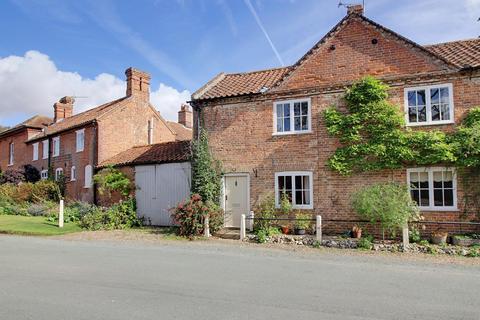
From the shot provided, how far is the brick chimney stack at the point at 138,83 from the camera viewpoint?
99.2ft

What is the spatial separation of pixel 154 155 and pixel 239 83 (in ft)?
22.5

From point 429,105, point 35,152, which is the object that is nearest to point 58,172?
point 35,152

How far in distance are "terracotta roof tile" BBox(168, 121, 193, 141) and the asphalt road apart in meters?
23.1

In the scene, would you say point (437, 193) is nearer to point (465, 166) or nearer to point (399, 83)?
point (465, 166)

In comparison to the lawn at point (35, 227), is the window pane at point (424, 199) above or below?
above

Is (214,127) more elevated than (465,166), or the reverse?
(214,127)

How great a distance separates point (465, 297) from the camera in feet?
24.5

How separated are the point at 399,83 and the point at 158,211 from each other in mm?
13470

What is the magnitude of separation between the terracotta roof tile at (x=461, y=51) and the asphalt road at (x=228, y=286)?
8080mm

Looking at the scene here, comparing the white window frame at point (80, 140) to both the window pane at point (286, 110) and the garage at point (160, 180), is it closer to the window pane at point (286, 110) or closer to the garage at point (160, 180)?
the garage at point (160, 180)

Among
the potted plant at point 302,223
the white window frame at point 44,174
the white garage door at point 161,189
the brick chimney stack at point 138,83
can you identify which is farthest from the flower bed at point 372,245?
the white window frame at point 44,174

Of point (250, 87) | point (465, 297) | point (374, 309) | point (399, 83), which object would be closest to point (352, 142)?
point (399, 83)

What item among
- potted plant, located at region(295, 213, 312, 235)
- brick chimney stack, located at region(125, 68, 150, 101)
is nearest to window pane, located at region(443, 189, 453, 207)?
potted plant, located at region(295, 213, 312, 235)

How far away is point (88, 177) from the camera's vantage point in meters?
27.7
